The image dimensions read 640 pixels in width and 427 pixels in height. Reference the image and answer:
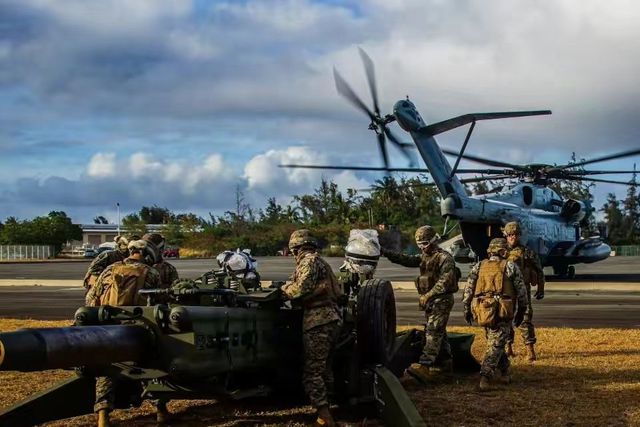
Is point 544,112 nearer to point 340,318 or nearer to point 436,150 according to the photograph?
point 436,150

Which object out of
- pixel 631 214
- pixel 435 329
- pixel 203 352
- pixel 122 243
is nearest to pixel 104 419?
pixel 203 352

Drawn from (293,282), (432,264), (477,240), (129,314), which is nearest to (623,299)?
(477,240)

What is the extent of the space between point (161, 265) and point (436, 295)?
2.99m

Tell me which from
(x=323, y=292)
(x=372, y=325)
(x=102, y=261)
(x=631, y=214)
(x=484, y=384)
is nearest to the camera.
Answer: (x=323, y=292)

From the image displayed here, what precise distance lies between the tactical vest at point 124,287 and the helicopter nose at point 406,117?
17347mm

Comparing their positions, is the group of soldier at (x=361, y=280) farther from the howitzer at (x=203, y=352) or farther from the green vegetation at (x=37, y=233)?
the green vegetation at (x=37, y=233)

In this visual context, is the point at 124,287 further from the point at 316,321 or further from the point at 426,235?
the point at 426,235

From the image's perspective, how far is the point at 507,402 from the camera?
25.8 feet

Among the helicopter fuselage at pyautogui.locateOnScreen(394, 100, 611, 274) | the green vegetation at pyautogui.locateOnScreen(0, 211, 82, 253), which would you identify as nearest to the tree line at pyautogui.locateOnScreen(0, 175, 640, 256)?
the green vegetation at pyautogui.locateOnScreen(0, 211, 82, 253)

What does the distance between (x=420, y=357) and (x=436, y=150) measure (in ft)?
51.9

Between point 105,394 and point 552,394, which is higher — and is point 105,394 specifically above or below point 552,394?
above

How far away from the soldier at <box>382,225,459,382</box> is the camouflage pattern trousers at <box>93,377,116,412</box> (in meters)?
3.46

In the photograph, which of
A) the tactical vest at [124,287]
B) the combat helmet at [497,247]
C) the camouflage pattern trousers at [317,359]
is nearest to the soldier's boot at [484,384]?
the combat helmet at [497,247]

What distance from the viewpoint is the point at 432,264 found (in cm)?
925
